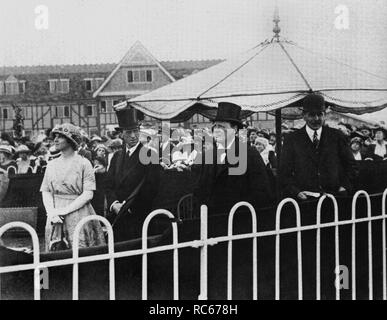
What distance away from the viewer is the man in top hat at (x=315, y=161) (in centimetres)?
508

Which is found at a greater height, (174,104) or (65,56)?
(65,56)

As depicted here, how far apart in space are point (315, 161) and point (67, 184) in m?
2.12

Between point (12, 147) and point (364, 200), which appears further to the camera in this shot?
point (12, 147)

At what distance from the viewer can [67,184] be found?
446cm

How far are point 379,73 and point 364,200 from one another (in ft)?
6.01

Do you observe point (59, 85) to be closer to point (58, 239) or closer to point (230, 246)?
point (58, 239)

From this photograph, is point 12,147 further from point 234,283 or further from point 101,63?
point 234,283

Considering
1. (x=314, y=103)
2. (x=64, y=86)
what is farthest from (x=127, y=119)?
(x=314, y=103)

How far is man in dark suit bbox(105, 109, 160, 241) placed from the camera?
4.93 meters

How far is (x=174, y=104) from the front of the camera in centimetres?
560

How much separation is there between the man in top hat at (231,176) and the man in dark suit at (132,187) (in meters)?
0.55

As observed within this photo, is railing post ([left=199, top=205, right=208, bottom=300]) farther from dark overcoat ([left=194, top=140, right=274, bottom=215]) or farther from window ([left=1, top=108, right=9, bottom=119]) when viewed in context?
window ([left=1, top=108, right=9, bottom=119])

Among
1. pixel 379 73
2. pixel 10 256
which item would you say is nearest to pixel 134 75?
pixel 379 73

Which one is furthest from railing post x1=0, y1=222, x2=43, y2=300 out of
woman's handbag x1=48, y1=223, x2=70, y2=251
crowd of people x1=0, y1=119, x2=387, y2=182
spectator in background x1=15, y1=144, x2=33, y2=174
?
spectator in background x1=15, y1=144, x2=33, y2=174
